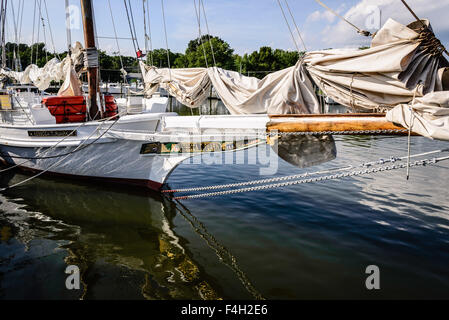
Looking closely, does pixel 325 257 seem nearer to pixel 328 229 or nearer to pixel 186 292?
pixel 328 229

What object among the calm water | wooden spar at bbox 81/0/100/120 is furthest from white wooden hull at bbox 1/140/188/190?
wooden spar at bbox 81/0/100/120

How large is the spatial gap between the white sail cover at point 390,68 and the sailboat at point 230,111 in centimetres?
1

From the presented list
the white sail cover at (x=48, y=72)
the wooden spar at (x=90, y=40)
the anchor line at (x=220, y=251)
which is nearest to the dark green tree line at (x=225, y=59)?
the white sail cover at (x=48, y=72)

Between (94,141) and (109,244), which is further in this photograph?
(94,141)

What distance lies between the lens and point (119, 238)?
18.9 ft

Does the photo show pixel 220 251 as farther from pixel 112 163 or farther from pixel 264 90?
pixel 112 163

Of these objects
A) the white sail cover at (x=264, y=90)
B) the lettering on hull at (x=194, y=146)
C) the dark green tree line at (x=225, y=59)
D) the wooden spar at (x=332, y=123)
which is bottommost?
the lettering on hull at (x=194, y=146)

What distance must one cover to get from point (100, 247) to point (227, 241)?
2501 mm

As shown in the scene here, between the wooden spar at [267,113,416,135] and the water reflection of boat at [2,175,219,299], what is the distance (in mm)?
2962

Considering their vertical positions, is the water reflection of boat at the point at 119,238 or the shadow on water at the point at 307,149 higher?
the shadow on water at the point at 307,149

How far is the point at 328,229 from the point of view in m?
6.14

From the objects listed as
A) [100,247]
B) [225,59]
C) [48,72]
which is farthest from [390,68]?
[225,59]

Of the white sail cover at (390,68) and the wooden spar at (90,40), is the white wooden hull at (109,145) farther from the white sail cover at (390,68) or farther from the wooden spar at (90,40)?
the white sail cover at (390,68)

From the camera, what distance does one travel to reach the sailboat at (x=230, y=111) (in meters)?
4.27
